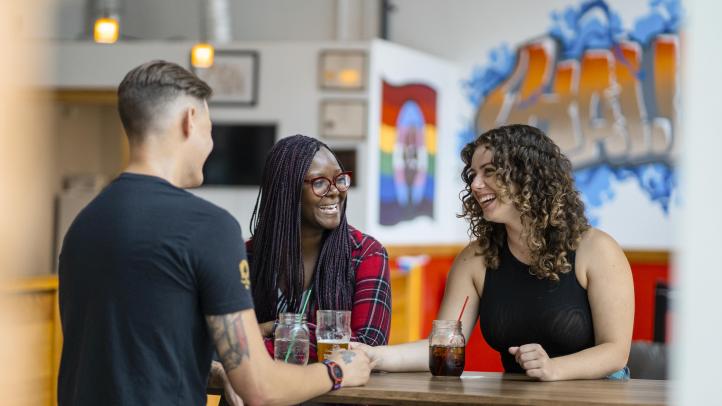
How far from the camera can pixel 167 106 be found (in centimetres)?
200

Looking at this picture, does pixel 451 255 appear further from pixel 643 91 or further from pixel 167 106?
pixel 167 106

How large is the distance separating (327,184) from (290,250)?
0.20m

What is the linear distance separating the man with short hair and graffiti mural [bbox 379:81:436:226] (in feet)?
18.7

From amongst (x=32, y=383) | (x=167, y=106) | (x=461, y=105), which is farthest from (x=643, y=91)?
(x=32, y=383)

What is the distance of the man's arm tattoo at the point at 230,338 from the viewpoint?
1.94 meters

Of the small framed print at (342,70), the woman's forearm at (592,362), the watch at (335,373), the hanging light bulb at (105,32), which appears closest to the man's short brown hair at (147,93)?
the watch at (335,373)

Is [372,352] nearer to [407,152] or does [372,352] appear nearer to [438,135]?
[407,152]

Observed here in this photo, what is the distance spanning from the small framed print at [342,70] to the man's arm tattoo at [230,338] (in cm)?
573

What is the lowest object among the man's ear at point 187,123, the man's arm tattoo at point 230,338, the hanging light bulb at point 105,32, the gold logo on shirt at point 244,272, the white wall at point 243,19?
the man's arm tattoo at point 230,338

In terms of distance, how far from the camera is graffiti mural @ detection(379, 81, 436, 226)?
7758 mm

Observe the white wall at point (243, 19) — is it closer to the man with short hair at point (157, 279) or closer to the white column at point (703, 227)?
the man with short hair at point (157, 279)

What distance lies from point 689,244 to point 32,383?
82 cm

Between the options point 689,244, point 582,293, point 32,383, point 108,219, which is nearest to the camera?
point 689,244

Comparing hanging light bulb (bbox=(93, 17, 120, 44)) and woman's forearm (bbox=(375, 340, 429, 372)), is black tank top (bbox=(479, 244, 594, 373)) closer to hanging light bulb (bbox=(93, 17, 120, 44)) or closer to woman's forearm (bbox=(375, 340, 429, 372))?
woman's forearm (bbox=(375, 340, 429, 372))
